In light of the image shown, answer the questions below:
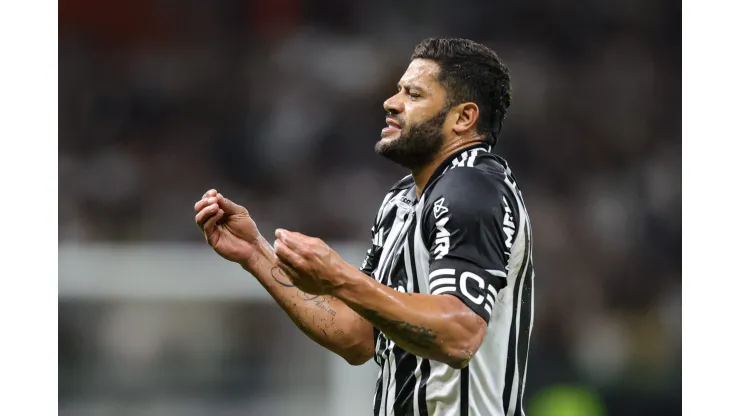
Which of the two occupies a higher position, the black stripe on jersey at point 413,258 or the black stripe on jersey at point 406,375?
the black stripe on jersey at point 413,258

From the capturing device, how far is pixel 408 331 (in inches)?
97.4

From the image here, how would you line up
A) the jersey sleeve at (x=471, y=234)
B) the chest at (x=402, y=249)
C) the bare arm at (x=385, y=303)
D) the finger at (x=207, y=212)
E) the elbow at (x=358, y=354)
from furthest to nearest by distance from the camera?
the elbow at (x=358, y=354)
the finger at (x=207, y=212)
the chest at (x=402, y=249)
the jersey sleeve at (x=471, y=234)
the bare arm at (x=385, y=303)

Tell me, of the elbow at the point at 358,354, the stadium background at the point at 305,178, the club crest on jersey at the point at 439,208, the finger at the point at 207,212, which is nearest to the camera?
the club crest on jersey at the point at 439,208

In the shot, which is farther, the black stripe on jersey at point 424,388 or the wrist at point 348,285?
the black stripe on jersey at point 424,388

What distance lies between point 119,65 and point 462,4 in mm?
2828

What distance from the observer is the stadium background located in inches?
253

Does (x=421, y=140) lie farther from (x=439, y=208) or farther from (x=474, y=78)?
(x=439, y=208)

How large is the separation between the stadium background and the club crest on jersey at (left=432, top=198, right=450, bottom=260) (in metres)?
3.41

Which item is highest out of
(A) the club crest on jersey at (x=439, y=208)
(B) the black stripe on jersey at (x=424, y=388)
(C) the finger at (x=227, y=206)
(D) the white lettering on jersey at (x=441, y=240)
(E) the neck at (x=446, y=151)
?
(E) the neck at (x=446, y=151)

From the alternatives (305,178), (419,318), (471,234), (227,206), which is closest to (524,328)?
(471,234)

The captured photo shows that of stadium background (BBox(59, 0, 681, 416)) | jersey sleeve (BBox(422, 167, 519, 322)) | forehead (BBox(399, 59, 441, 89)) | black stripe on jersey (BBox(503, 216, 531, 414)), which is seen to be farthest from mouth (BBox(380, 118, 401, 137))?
stadium background (BBox(59, 0, 681, 416))

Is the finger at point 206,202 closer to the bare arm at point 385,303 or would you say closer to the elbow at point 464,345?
the bare arm at point 385,303

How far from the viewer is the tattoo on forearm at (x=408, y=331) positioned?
2.47 metres

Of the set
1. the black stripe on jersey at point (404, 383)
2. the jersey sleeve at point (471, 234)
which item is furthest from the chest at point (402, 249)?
the black stripe on jersey at point (404, 383)
